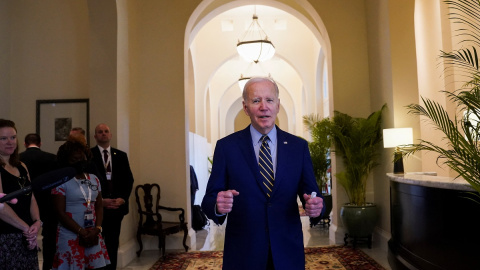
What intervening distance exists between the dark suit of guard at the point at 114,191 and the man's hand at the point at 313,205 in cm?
366

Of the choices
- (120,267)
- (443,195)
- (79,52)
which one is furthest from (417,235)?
(79,52)

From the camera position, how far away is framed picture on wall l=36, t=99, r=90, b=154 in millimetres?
7328

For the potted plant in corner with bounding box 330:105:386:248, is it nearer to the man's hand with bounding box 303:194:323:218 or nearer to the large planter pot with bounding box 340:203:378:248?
Result: the large planter pot with bounding box 340:203:378:248

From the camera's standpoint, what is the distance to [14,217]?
3.08 metres

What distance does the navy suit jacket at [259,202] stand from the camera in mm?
2178

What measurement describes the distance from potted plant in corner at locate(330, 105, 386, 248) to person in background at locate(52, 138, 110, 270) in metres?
4.71

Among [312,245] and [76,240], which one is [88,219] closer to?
[76,240]

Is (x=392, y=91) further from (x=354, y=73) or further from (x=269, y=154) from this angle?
(x=269, y=154)

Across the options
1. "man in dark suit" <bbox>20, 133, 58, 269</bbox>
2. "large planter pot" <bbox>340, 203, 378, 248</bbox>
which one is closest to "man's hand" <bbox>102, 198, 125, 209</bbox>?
"man in dark suit" <bbox>20, 133, 58, 269</bbox>

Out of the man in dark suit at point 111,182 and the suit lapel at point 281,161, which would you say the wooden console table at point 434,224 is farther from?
the man in dark suit at point 111,182

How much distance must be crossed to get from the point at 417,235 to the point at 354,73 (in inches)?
162

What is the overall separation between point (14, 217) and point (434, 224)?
3.59 m

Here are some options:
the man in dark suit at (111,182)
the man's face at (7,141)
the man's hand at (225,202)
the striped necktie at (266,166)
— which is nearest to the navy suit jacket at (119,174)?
the man in dark suit at (111,182)

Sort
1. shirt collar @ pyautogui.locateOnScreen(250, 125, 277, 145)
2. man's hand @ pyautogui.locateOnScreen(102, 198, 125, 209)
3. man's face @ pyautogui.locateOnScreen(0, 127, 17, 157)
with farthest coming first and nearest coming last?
man's hand @ pyautogui.locateOnScreen(102, 198, 125, 209) → man's face @ pyautogui.locateOnScreen(0, 127, 17, 157) → shirt collar @ pyautogui.locateOnScreen(250, 125, 277, 145)
